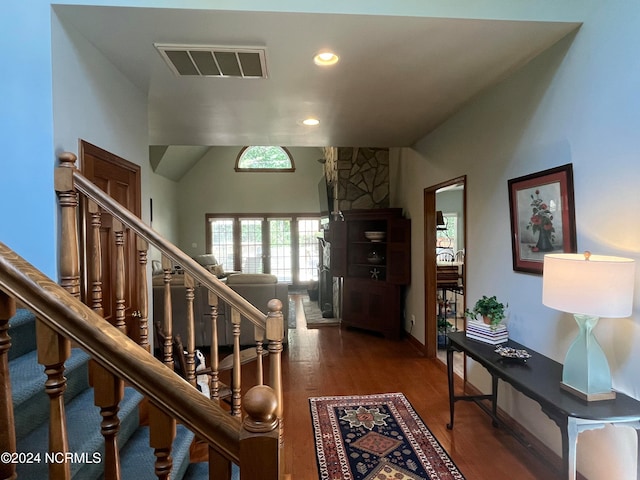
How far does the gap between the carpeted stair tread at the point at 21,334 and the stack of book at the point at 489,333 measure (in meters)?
2.64

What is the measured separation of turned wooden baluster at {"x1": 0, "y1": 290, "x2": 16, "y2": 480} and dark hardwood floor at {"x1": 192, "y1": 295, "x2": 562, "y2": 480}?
174cm

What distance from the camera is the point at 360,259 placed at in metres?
5.46

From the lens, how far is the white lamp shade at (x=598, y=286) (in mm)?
1512

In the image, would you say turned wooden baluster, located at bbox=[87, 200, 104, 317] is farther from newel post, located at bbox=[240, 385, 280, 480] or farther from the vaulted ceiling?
newel post, located at bbox=[240, 385, 280, 480]

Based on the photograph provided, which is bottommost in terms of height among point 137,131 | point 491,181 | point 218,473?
point 218,473

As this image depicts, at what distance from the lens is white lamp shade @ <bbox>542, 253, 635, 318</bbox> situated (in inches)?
59.5

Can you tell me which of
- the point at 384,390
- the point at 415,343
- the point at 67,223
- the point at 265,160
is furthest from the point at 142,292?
the point at 265,160

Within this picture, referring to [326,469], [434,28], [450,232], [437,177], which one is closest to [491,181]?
[437,177]

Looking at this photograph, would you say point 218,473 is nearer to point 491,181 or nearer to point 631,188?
point 631,188

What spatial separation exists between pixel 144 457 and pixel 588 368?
206 centimetres

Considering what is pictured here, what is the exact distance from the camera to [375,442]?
2.46 metres

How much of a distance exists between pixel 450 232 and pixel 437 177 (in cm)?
568

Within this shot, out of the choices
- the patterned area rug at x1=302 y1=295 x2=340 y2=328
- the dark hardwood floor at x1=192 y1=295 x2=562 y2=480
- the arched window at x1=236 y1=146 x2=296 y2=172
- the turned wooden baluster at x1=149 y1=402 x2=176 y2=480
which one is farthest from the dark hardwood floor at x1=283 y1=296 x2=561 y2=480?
the arched window at x1=236 y1=146 x2=296 y2=172

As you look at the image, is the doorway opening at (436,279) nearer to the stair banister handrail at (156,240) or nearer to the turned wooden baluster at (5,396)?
the stair banister handrail at (156,240)
